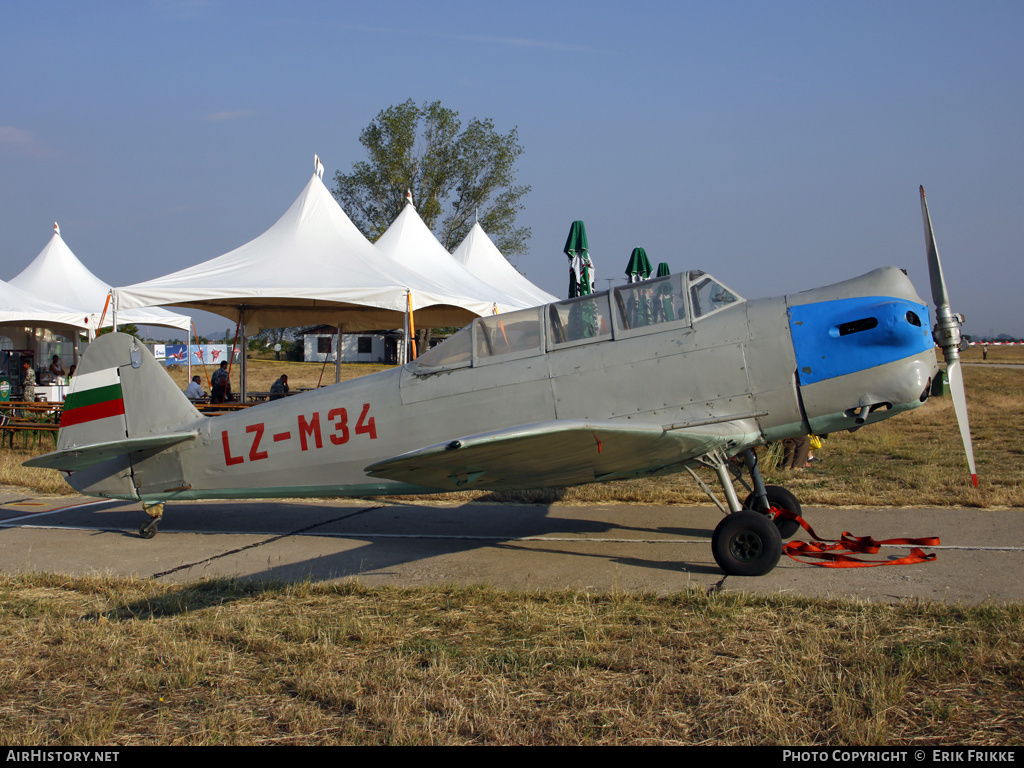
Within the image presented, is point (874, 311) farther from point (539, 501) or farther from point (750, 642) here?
point (539, 501)

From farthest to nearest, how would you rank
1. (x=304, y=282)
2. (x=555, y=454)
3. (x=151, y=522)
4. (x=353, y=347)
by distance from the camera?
(x=353, y=347)
(x=304, y=282)
(x=151, y=522)
(x=555, y=454)

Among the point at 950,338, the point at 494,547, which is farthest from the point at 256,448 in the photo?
the point at 950,338

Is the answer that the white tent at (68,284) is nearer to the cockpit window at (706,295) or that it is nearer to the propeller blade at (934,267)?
the cockpit window at (706,295)

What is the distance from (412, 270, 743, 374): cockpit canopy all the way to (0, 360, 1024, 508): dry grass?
325 cm

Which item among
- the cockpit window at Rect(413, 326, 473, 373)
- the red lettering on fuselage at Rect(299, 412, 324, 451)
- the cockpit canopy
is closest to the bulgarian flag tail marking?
the red lettering on fuselage at Rect(299, 412, 324, 451)

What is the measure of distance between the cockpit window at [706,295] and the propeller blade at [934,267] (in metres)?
1.56

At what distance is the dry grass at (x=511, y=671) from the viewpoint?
3.09m

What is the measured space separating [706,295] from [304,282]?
29.3 feet

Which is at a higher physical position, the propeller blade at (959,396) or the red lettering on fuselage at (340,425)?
the red lettering on fuselage at (340,425)

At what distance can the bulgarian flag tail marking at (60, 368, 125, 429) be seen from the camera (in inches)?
297

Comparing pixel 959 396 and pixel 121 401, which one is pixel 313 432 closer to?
pixel 121 401

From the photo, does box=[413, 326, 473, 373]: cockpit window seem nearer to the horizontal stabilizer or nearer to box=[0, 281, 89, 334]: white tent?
the horizontal stabilizer

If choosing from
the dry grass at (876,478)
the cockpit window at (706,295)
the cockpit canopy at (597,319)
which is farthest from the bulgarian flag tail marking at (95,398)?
the cockpit window at (706,295)

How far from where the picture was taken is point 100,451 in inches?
273
